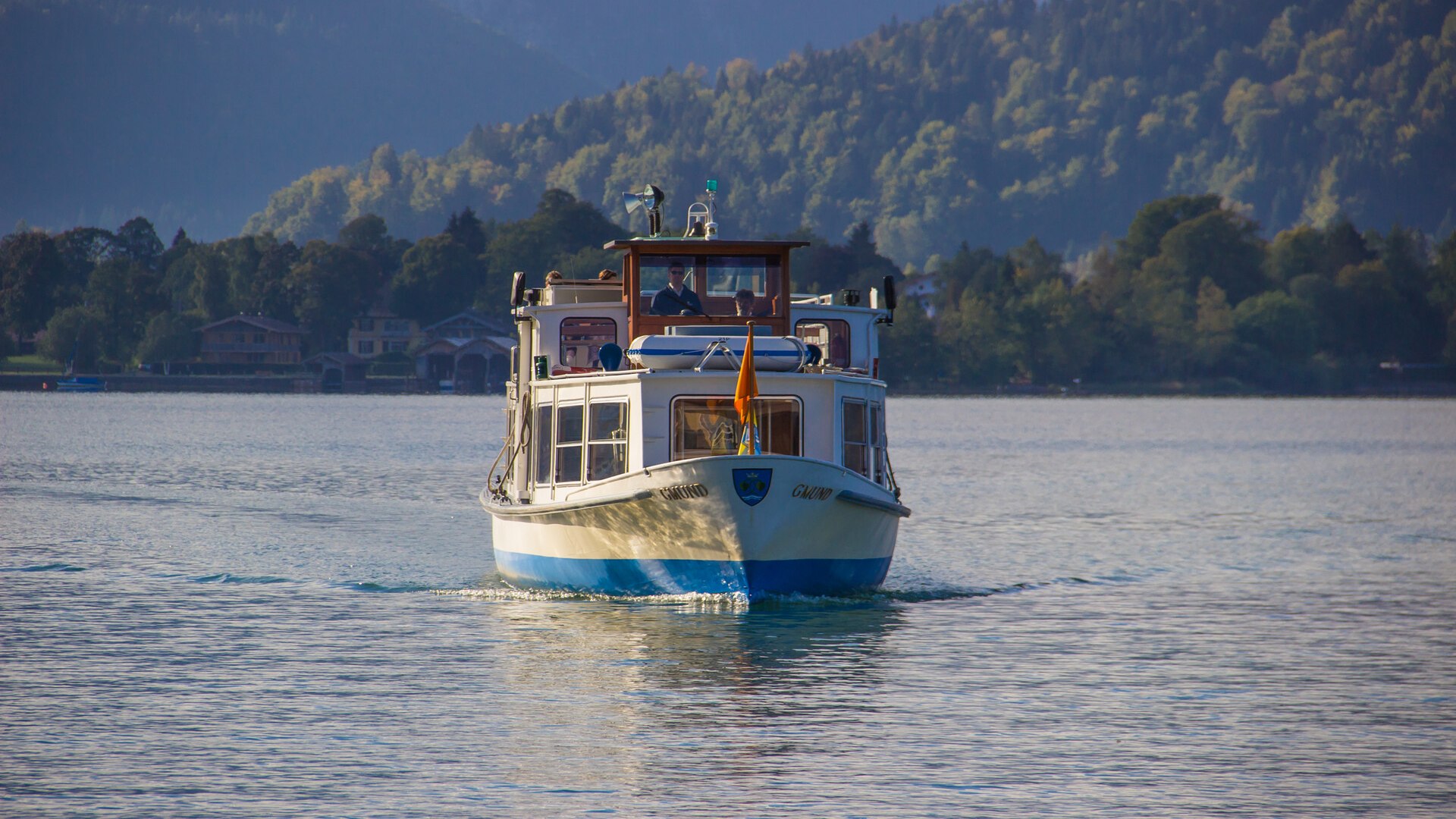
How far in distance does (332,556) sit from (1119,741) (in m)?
23.2

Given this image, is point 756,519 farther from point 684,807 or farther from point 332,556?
point 332,556

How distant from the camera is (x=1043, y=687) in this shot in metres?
22.5

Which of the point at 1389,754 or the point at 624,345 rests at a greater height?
the point at 624,345

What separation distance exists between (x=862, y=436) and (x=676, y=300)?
3788mm

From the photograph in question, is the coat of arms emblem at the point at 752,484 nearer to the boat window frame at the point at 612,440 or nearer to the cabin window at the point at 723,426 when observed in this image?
the cabin window at the point at 723,426

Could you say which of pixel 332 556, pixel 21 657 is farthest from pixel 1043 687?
pixel 332 556

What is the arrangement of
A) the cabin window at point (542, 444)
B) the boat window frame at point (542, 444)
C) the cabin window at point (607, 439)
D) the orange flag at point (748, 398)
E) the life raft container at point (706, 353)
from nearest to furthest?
the orange flag at point (748, 398) < the life raft container at point (706, 353) < the cabin window at point (607, 439) < the boat window frame at point (542, 444) < the cabin window at point (542, 444)

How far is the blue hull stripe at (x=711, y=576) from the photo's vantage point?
26438mm

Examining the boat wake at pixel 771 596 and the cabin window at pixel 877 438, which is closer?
the boat wake at pixel 771 596

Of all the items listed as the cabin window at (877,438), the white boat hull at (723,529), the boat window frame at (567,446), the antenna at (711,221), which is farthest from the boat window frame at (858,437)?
the boat window frame at (567,446)

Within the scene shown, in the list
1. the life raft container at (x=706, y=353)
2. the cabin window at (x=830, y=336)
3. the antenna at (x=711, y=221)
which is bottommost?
the life raft container at (x=706, y=353)

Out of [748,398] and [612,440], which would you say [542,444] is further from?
[748,398]

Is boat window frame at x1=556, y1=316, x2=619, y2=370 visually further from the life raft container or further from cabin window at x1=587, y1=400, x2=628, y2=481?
the life raft container

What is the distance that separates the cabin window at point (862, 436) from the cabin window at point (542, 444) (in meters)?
5.02
